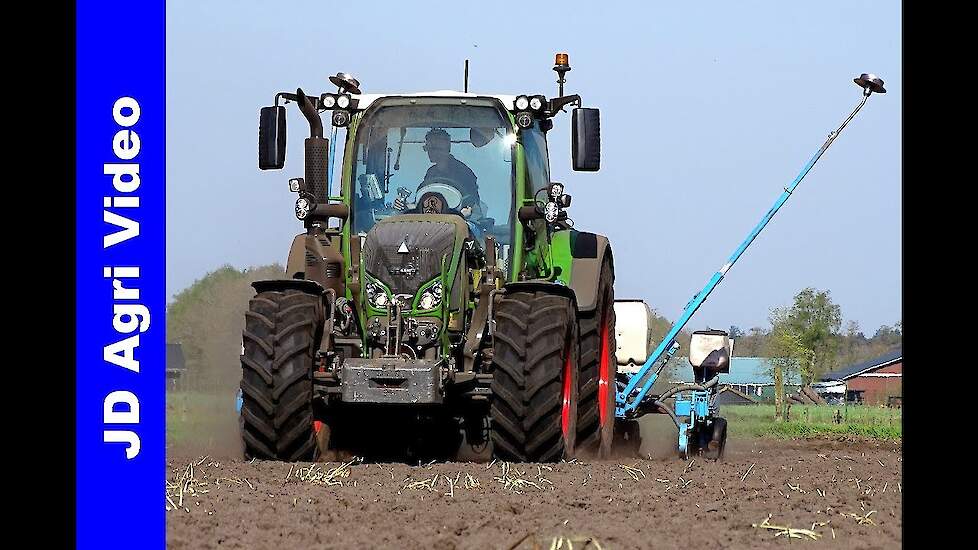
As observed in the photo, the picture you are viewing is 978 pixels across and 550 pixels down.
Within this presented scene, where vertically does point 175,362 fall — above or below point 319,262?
below

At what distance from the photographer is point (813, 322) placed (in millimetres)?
51562

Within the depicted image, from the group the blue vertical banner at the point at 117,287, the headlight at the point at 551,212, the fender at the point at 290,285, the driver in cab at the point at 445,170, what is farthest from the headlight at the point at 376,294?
the blue vertical banner at the point at 117,287

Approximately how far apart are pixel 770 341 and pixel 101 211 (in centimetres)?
4526

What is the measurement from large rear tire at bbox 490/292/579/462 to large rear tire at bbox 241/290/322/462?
4.52ft

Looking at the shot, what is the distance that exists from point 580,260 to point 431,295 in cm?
215

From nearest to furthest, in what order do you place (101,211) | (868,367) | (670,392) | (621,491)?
(101,211)
(621,491)
(670,392)
(868,367)

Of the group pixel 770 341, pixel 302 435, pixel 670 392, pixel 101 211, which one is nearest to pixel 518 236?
pixel 302 435

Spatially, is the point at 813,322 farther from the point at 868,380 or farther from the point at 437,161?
the point at 437,161

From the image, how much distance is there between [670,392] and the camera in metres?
16.7

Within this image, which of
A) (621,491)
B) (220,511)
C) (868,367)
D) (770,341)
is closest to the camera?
(220,511)

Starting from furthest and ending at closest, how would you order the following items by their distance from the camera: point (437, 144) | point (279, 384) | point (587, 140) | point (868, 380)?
point (868, 380), point (437, 144), point (587, 140), point (279, 384)

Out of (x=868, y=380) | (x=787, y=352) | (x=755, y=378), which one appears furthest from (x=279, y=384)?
(x=868, y=380)

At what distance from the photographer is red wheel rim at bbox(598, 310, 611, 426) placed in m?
14.3
